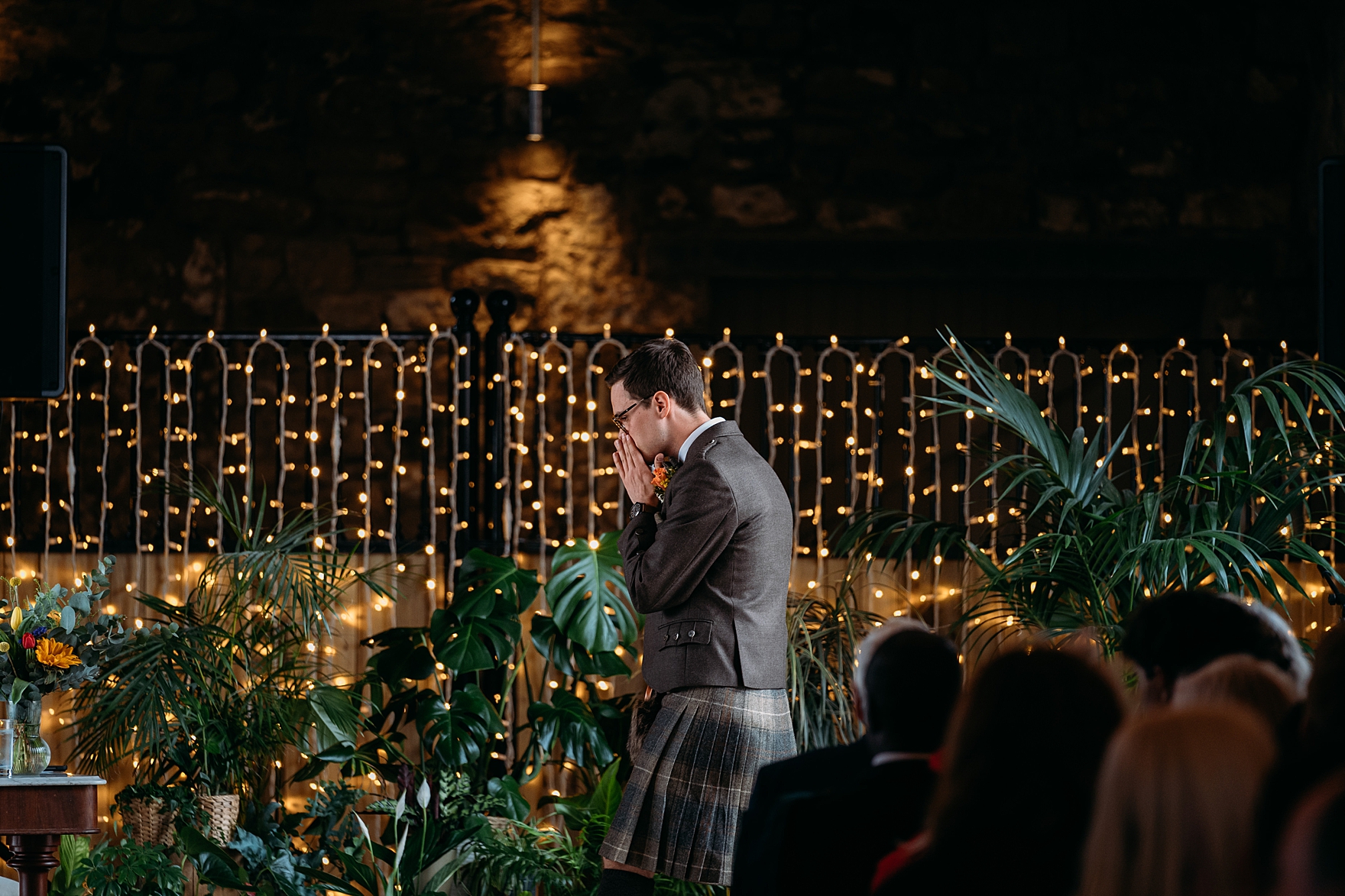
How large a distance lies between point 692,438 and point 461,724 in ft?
4.91

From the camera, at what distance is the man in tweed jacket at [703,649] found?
2.52 metres

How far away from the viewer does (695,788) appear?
253 centimetres

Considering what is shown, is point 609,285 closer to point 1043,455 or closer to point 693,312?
point 693,312

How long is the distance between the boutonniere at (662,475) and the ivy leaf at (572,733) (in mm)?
1292

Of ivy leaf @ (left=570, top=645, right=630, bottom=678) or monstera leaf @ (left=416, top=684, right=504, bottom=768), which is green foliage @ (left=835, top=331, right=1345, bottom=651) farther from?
monstera leaf @ (left=416, top=684, right=504, bottom=768)

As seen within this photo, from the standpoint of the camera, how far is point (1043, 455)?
3377 millimetres

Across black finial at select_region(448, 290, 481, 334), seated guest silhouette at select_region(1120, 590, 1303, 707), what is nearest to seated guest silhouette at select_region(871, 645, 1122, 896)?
seated guest silhouette at select_region(1120, 590, 1303, 707)

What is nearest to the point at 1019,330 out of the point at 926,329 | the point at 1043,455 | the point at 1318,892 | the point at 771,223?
the point at 926,329

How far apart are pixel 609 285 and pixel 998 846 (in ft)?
15.8

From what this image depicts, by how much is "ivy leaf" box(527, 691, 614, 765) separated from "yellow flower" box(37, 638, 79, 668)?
127cm

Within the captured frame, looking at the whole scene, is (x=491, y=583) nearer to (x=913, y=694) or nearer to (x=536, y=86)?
(x=913, y=694)

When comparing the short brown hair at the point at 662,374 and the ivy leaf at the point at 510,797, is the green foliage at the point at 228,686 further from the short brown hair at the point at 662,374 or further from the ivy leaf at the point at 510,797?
the short brown hair at the point at 662,374

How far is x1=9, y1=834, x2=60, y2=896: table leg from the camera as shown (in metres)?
2.92

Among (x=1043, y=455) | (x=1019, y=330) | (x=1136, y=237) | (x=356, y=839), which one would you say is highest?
(x=1136, y=237)
